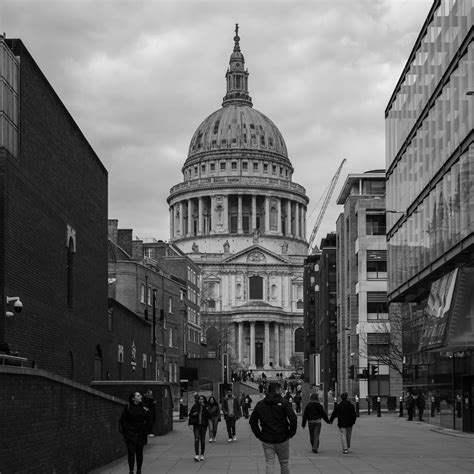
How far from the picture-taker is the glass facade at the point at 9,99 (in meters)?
28.2

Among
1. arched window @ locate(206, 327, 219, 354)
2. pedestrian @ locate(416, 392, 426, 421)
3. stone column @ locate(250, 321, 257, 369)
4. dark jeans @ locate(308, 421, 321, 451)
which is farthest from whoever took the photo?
stone column @ locate(250, 321, 257, 369)

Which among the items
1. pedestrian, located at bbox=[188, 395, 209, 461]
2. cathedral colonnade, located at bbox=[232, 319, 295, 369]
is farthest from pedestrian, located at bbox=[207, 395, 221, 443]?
cathedral colonnade, located at bbox=[232, 319, 295, 369]

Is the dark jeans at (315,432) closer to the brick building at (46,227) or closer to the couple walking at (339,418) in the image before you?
the couple walking at (339,418)

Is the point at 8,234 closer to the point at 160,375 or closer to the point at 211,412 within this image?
the point at 211,412

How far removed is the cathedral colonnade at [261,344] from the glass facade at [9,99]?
167 meters

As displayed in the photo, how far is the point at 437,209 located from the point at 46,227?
1603 centimetres

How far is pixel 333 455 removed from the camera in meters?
28.9

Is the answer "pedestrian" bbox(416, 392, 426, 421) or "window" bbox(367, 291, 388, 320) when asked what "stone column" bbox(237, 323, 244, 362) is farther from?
"pedestrian" bbox(416, 392, 426, 421)

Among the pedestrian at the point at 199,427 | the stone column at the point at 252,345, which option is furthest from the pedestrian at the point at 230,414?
the stone column at the point at 252,345

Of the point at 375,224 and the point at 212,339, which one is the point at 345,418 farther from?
the point at 212,339

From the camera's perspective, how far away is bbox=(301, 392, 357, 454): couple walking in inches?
1132

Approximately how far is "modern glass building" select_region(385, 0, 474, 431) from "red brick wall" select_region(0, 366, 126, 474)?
1557 cm

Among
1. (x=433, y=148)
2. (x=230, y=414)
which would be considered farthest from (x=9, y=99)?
(x=433, y=148)

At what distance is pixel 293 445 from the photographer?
3400cm
